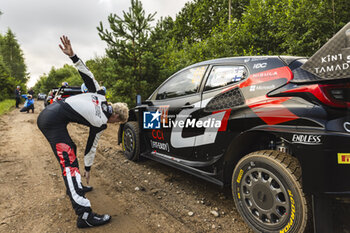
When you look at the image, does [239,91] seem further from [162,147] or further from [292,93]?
[162,147]

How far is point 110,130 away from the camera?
24.3ft

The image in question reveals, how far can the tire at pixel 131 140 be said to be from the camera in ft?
12.8

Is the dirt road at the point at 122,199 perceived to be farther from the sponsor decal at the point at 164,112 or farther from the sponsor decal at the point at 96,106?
the sponsor decal at the point at 96,106

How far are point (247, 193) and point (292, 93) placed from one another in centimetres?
104

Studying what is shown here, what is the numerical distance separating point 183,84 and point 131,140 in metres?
1.69

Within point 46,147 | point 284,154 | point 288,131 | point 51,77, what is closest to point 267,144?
point 284,154

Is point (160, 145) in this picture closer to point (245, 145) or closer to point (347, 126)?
point (245, 145)

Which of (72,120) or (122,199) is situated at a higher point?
(72,120)

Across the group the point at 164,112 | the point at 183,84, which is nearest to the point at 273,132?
the point at 183,84

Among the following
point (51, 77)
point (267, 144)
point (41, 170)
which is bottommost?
point (41, 170)

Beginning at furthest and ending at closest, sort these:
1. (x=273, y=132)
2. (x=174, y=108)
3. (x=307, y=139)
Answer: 1. (x=174, y=108)
2. (x=273, y=132)
3. (x=307, y=139)

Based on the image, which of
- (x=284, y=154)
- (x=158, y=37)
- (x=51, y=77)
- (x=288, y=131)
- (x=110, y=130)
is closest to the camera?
(x=288, y=131)

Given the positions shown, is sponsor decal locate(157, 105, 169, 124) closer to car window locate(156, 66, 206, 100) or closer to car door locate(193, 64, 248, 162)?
car window locate(156, 66, 206, 100)

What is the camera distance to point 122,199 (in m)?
2.74
